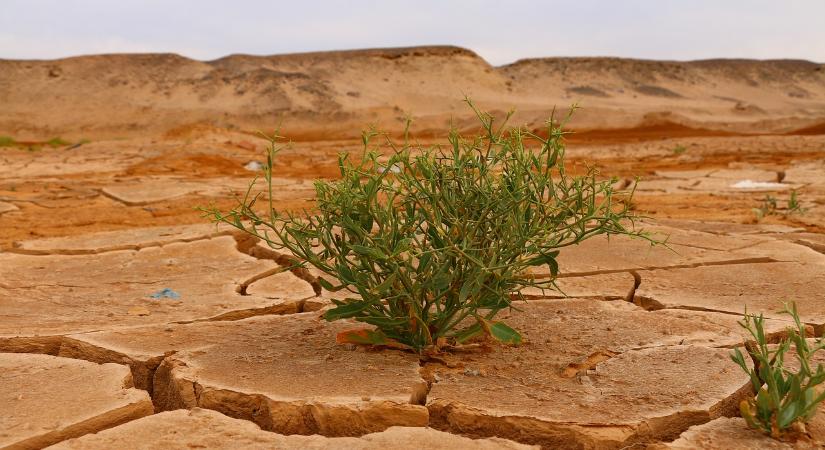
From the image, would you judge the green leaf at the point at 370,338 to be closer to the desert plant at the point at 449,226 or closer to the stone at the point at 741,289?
the desert plant at the point at 449,226

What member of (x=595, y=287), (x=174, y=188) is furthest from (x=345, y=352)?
(x=174, y=188)

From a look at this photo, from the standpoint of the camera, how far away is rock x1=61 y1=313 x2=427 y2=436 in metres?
1.79

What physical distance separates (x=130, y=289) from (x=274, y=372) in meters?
1.31

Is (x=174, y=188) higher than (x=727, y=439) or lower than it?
lower

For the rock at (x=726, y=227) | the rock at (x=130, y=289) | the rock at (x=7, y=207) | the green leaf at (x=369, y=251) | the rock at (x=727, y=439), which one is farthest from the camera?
the rock at (x=7, y=207)

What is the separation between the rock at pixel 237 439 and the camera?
5.41 feet

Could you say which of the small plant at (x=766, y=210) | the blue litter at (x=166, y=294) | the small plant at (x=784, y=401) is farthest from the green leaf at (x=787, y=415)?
the small plant at (x=766, y=210)

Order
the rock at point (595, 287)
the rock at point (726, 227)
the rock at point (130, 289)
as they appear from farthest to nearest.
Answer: the rock at point (726, 227) → the rock at point (595, 287) → the rock at point (130, 289)

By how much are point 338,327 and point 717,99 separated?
2807cm

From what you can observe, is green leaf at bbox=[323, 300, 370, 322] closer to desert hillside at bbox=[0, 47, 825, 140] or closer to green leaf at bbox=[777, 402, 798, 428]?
green leaf at bbox=[777, 402, 798, 428]

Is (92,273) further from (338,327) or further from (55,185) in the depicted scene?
(55,185)

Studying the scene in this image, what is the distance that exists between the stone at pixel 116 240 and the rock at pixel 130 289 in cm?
8

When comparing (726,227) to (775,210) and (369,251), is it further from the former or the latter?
(369,251)

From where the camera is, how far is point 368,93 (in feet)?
75.7
